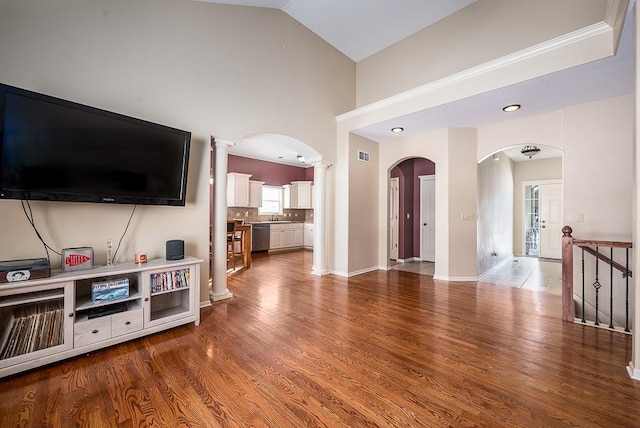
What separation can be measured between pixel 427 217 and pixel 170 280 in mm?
5701

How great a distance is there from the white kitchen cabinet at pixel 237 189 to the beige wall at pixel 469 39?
3.81m

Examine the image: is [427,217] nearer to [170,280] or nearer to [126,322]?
[170,280]

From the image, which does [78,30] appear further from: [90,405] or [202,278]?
[90,405]

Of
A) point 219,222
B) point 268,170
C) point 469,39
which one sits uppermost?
point 469,39

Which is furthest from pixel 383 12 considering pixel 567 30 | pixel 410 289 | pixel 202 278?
pixel 202 278

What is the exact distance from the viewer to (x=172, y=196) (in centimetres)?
273

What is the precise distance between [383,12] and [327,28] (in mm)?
937

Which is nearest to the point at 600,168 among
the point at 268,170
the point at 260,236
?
the point at 260,236

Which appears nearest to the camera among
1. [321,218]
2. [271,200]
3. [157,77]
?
[157,77]

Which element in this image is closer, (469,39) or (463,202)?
(469,39)

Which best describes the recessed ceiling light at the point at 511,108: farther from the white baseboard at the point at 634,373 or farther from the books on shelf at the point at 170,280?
the books on shelf at the point at 170,280

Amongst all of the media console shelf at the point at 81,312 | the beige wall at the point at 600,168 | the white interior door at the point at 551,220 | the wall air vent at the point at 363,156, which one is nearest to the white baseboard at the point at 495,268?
the white interior door at the point at 551,220

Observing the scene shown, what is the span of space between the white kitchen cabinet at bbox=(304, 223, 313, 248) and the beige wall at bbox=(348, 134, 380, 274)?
333cm

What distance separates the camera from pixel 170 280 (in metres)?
2.54
